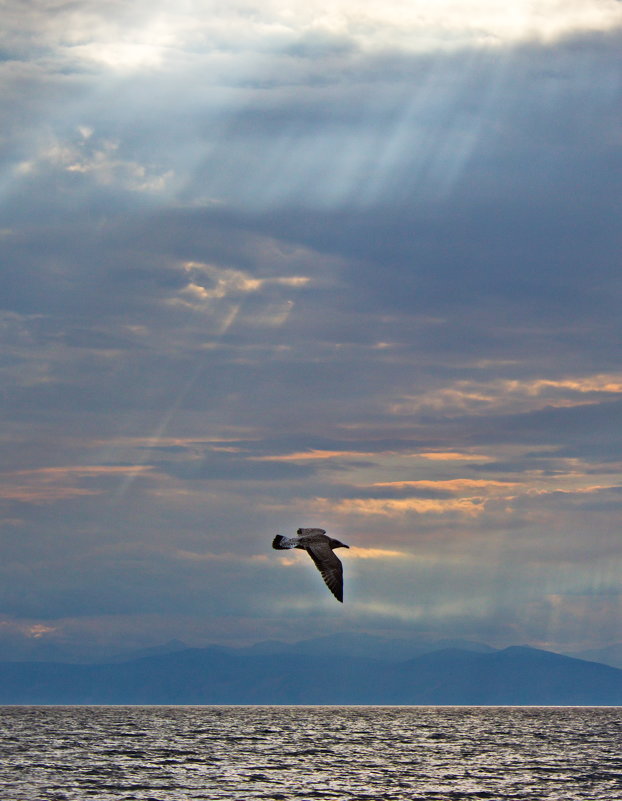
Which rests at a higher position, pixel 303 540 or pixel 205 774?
pixel 303 540

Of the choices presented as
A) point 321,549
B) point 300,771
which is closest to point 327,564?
point 321,549

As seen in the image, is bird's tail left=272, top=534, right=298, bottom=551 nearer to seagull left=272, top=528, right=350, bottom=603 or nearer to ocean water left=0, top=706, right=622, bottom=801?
seagull left=272, top=528, right=350, bottom=603

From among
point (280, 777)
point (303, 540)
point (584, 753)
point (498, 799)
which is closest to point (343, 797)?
point (498, 799)

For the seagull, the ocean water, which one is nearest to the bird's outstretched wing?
the seagull

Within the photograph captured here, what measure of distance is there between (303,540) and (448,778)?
88397mm

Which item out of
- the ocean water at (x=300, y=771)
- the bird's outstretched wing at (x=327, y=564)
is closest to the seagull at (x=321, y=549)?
the bird's outstretched wing at (x=327, y=564)

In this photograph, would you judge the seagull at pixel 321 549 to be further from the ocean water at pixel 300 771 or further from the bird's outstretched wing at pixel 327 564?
the ocean water at pixel 300 771

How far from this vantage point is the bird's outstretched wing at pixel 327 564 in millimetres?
40766

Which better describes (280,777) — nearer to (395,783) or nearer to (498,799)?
(395,783)

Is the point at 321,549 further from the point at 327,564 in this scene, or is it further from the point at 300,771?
the point at 300,771

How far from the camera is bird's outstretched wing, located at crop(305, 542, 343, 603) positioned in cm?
4077

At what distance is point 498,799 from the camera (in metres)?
101

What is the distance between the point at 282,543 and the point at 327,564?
2227 millimetres

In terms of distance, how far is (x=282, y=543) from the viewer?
4266 cm
